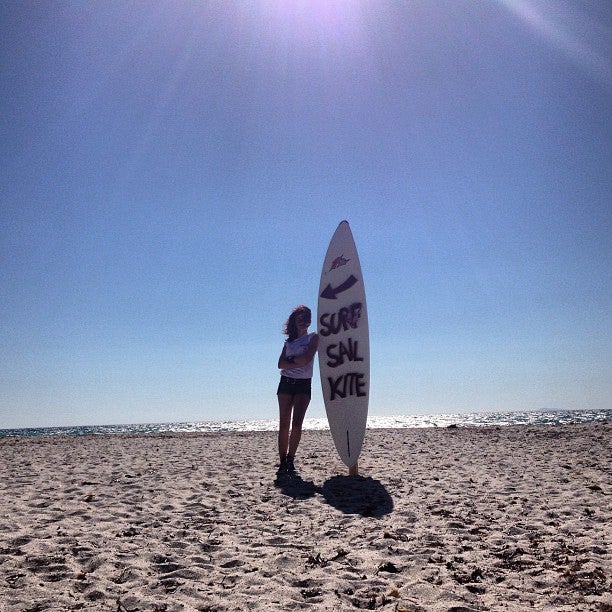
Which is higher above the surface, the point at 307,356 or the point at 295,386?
the point at 307,356

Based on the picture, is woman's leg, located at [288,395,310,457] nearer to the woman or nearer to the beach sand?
the woman

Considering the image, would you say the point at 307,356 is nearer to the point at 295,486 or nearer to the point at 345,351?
the point at 345,351

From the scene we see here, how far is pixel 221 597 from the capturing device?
269 centimetres

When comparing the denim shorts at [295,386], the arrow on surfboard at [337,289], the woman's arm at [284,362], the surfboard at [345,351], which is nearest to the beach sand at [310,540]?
the surfboard at [345,351]

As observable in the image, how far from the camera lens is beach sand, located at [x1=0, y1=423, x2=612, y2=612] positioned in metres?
2.66

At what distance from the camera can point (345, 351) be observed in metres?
7.08

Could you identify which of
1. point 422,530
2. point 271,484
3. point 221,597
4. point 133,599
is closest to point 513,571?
point 422,530

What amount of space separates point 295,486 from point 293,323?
2.20m

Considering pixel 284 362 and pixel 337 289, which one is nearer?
pixel 284 362

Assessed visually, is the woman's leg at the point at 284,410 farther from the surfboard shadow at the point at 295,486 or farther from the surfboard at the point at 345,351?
the surfboard at the point at 345,351

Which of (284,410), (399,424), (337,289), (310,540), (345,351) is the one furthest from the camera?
(399,424)

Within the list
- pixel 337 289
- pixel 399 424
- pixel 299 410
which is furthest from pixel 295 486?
pixel 399 424

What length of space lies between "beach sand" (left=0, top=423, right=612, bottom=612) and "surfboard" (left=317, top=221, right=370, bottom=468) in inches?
27.0

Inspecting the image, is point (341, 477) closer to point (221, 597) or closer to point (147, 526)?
point (147, 526)
